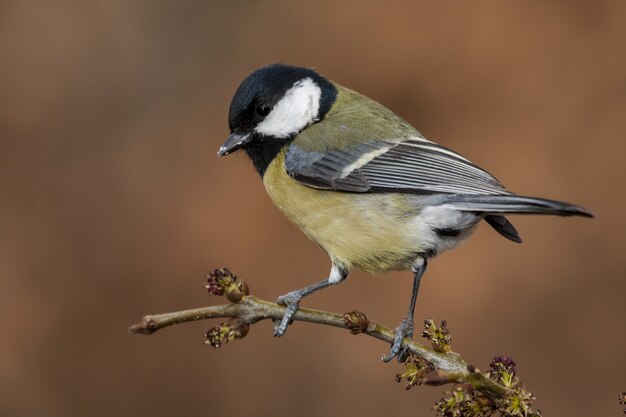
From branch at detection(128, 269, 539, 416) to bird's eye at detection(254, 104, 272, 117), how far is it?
106cm

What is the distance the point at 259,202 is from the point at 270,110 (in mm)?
2739

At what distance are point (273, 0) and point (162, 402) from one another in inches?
124

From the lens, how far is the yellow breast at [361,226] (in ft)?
10.7

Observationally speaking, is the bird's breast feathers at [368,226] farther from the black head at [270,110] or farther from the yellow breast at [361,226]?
the black head at [270,110]

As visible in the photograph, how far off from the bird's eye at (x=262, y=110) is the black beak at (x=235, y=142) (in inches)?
3.9

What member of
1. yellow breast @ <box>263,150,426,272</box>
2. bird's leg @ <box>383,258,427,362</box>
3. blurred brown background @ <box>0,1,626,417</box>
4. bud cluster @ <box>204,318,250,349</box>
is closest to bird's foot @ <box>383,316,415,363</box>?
bird's leg @ <box>383,258,427,362</box>

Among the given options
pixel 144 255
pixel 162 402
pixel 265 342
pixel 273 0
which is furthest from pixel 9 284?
pixel 273 0

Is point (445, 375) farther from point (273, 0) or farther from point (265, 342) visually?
point (273, 0)

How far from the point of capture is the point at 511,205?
2852mm

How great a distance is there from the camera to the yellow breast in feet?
10.7

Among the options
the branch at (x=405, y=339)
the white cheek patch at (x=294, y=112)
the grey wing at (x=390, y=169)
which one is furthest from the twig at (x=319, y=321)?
the white cheek patch at (x=294, y=112)

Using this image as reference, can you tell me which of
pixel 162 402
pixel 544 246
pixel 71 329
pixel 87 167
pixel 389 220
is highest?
pixel 389 220

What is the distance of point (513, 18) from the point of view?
20.8 ft

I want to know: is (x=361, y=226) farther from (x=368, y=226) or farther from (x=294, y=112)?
(x=294, y=112)
